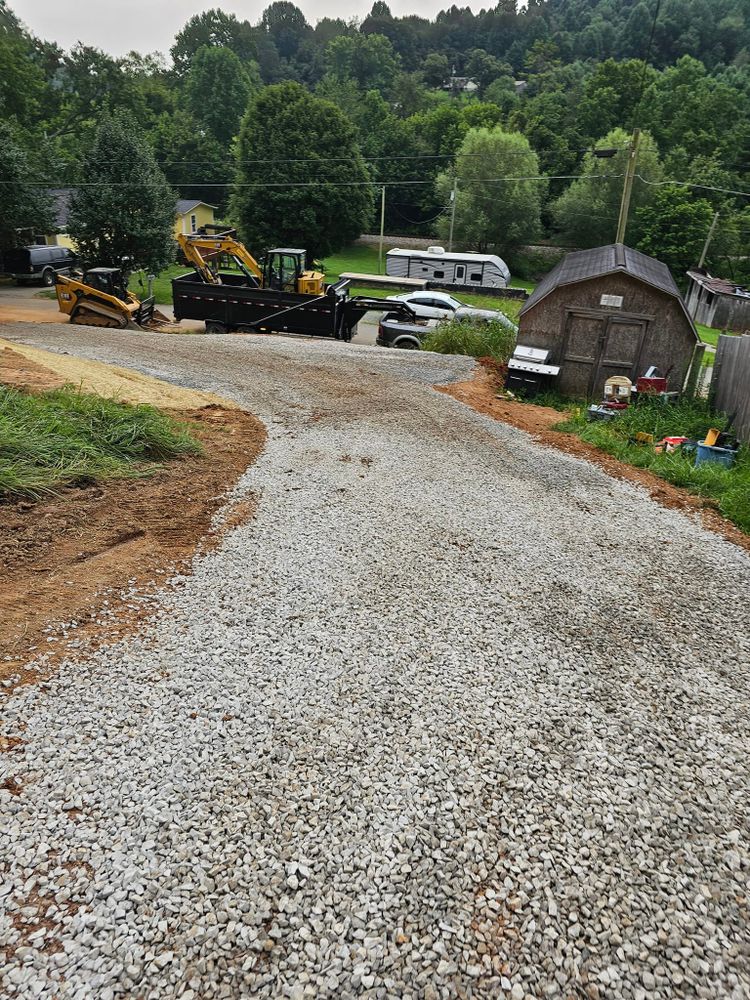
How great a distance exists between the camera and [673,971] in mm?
3064

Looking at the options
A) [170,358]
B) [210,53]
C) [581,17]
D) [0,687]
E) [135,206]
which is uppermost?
[581,17]

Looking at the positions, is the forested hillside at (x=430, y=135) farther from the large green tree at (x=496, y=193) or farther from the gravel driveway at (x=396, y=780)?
the gravel driveway at (x=396, y=780)

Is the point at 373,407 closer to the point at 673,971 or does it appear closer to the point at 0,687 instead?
Answer: the point at 0,687

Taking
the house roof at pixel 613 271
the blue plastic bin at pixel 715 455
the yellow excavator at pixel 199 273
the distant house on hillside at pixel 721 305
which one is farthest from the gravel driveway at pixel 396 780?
the distant house on hillside at pixel 721 305

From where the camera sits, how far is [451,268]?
127 ft

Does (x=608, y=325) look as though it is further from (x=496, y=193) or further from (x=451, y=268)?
(x=496, y=193)

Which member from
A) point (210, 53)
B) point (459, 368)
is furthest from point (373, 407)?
point (210, 53)

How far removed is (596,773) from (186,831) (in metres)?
2.69

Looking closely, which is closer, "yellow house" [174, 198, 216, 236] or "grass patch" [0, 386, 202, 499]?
"grass patch" [0, 386, 202, 499]

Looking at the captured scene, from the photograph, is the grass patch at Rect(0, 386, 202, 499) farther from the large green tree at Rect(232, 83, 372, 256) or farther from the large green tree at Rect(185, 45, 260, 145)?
the large green tree at Rect(185, 45, 260, 145)

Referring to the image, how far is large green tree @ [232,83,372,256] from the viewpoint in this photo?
39.2 meters

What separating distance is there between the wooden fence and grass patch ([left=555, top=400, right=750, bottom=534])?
0.98 ft

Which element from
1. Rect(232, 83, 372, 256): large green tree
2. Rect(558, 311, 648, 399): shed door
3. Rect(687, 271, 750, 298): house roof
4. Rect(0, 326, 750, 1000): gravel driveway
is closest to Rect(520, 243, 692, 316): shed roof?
Rect(558, 311, 648, 399): shed door

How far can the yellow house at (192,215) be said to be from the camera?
4706 cm
